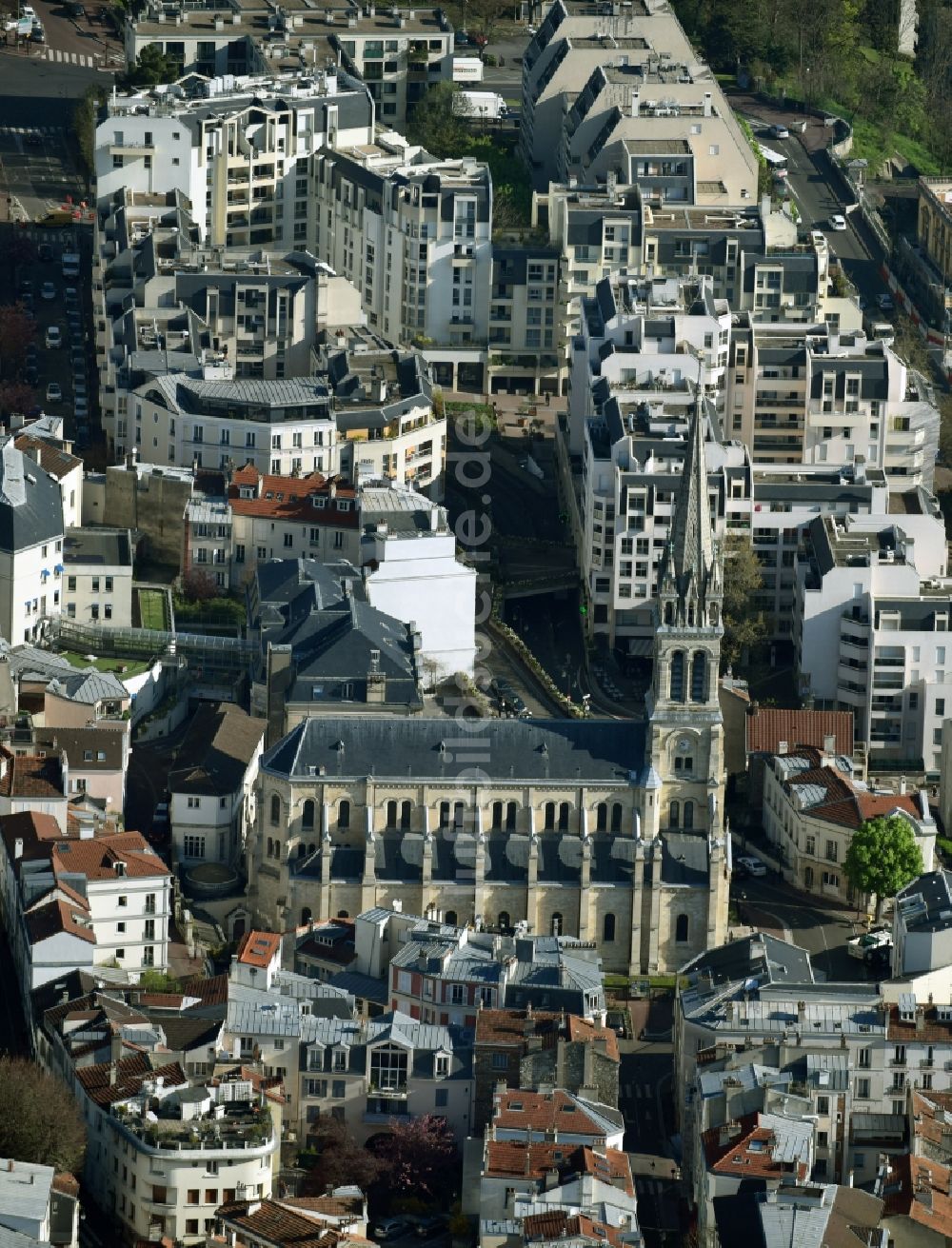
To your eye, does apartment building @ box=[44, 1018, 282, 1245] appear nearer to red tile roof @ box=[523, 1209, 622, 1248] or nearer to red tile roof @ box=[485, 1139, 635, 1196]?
red tile roof @ box=[485, 1139, 635, 1196]

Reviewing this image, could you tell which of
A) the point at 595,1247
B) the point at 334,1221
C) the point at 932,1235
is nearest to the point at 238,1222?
the point at 334,1221

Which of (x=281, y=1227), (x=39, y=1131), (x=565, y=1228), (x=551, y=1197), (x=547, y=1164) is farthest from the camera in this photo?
(x=547, y=1164)

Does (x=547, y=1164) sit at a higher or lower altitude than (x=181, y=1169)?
lower

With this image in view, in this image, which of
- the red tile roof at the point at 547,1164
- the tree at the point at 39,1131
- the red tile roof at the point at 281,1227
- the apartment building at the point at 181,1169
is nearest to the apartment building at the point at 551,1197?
the red tile roof at the point at 547,1164

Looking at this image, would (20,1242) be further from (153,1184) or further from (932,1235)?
(932,1235)

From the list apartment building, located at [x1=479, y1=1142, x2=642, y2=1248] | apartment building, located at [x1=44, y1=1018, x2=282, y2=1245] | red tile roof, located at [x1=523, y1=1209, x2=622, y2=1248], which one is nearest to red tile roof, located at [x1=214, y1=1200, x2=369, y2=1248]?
apartment building, located at [x1=44, y1=1018, x2=282, y2=1245]

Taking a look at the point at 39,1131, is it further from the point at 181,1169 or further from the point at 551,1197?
the point at 551,1197

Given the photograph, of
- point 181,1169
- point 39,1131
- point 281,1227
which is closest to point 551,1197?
point 281,1227

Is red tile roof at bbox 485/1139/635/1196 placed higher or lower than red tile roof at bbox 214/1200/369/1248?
higher
